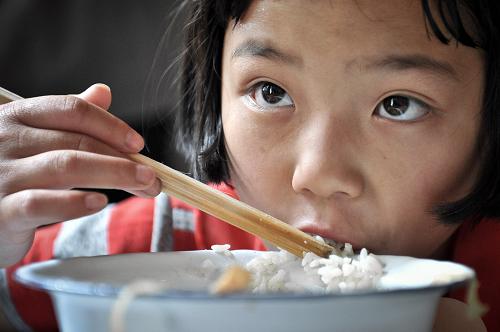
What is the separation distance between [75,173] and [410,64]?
16.6 inches

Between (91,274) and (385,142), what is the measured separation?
0.41m

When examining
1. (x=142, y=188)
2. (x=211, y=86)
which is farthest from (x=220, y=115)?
(x=142, y=188)

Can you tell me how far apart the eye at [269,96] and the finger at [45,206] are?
334 mm

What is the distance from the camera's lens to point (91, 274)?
69 cm

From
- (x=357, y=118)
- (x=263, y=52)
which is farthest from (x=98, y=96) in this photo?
(x=357, y=118)

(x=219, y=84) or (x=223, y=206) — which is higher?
(x=219, y=84)

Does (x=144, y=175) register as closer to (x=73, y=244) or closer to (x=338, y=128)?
(x=338, y=128)

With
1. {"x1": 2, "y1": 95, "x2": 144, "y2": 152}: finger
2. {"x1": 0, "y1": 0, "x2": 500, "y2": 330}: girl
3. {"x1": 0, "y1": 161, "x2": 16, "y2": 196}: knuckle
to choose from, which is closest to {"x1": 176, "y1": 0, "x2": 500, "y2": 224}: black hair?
{"x1": 0, "y1": 0, "x2": 500, "y2": 330}: girl

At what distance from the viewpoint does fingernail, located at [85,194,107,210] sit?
2.35 ft

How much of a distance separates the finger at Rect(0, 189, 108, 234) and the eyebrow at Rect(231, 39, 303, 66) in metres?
0.32

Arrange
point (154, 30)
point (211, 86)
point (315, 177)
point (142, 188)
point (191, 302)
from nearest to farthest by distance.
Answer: point (191, 302) < point (142, 188) < point (315, 177) < point (211, 86) < point (154, 30)

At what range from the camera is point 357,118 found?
0.90 metres

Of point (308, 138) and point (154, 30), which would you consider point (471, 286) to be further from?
point (154, 30)

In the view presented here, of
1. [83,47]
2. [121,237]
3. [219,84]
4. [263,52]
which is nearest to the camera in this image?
[263,52]
